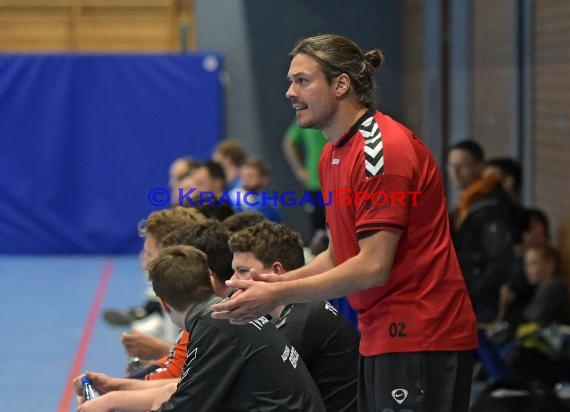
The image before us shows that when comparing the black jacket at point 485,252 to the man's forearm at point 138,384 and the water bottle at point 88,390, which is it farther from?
the water bottle at point 88,390

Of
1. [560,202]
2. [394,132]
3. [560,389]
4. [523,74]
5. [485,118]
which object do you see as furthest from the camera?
[485,118]

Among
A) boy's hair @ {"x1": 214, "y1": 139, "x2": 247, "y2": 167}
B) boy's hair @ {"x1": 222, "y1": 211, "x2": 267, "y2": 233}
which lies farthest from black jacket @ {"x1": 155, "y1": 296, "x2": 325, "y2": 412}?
boy's hair @ {"x1": 214, "y1": 139, "x2": 247, "y2": 167}

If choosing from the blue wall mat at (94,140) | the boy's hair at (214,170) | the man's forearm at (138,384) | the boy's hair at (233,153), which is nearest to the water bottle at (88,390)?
the man's forearm at (138,384)

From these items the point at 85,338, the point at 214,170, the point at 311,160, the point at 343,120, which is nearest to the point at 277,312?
the point at 343,120

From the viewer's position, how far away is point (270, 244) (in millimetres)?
4219

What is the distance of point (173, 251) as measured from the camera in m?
4.04

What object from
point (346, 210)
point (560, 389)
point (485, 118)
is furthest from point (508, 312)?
point (346, 210)

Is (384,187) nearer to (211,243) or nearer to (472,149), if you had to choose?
(211,243)

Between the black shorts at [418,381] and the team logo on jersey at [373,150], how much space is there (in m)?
0.61

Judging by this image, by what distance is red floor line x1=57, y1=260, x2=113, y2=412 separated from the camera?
288 inches

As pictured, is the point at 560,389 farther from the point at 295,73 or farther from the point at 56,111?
the point at 56,111

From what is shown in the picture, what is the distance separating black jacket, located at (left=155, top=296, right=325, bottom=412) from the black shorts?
11.2 inches

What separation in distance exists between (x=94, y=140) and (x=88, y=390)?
10.7 metres

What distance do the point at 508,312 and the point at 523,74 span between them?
287 cm
